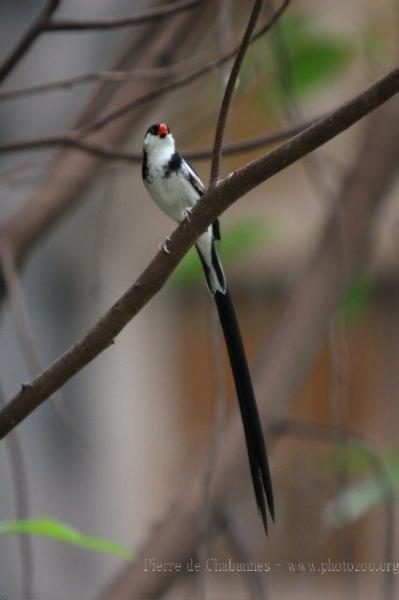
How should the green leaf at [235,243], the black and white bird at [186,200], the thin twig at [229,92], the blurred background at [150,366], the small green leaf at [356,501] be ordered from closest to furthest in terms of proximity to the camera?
the thin twig at [229,92] → the black and white bird at [186,200] → the small green leaf at [356,501] → the green leaf at [235,243] → the blurred background at [150,366]

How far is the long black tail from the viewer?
4.35ft

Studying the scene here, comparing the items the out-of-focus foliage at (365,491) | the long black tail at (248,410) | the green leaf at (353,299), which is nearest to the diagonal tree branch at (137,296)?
the long black tail at (248,410)

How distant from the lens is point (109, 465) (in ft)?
12.9

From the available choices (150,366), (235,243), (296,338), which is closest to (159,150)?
(235,243)

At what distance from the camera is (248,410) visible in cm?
138

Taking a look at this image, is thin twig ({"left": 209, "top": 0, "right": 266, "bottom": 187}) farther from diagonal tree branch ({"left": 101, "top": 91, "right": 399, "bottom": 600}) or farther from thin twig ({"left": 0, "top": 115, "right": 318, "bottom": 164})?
diagonal tree branch ({"left": 101, "top": 91, "right": 399, "bottom": 600})

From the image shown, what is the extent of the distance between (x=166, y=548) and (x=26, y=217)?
1.93 ft

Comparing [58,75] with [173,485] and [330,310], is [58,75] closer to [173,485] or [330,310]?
[173,485]

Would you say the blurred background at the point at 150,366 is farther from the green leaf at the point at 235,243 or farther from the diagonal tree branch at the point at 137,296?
the diagonal tree branch at the point at 137,296

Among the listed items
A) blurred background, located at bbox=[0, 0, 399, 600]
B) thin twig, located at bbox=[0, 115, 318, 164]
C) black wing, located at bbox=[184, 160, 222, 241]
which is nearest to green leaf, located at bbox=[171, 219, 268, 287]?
thin twig, located at bbox=[0, 115, 318, 164]

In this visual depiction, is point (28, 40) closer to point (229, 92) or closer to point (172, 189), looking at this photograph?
point (172, 189)

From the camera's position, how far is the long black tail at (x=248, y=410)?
1.33 metres

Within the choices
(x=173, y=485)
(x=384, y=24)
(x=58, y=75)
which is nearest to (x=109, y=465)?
(x=173, y=485)

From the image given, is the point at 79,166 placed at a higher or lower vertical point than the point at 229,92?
higher
